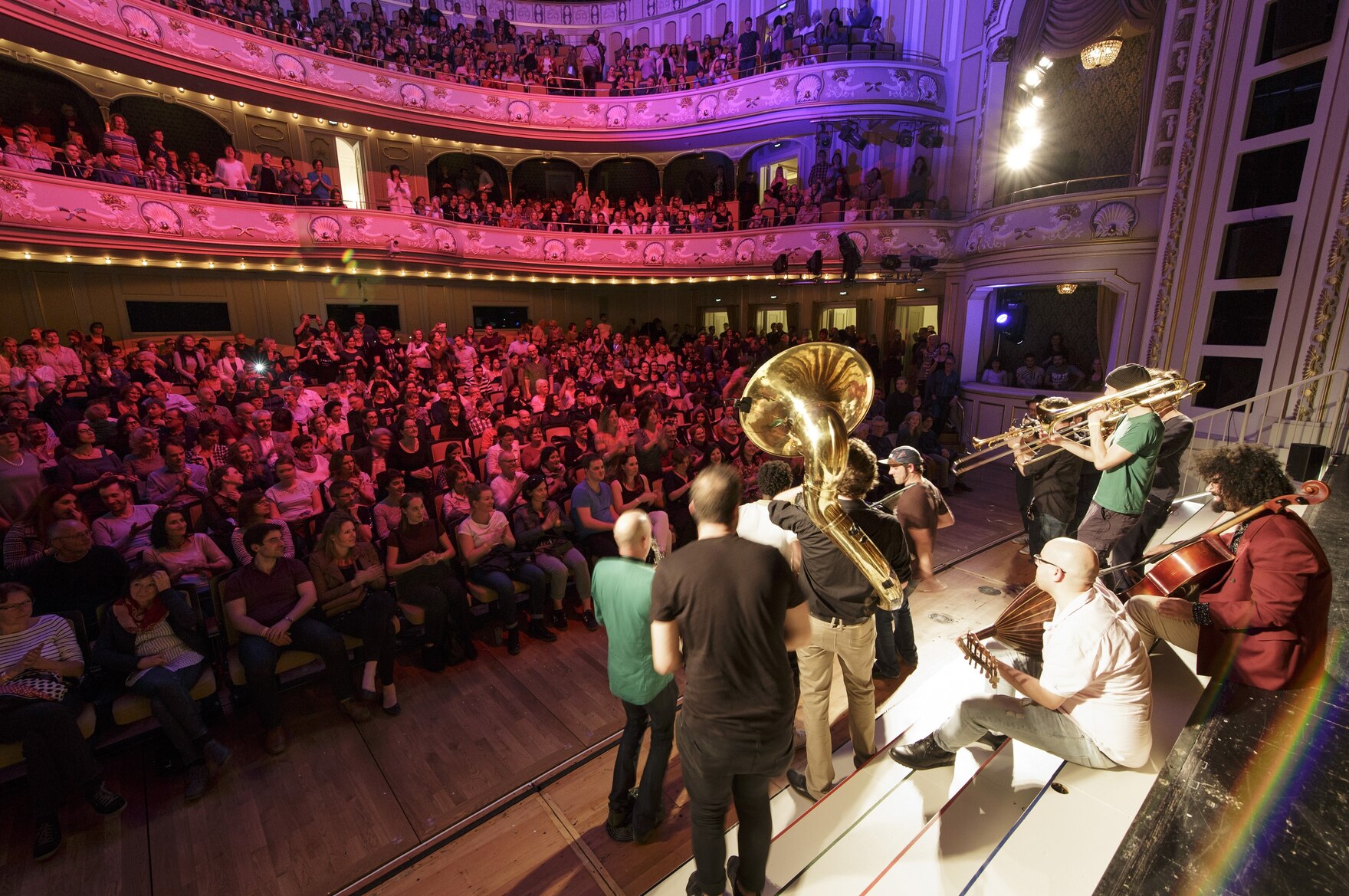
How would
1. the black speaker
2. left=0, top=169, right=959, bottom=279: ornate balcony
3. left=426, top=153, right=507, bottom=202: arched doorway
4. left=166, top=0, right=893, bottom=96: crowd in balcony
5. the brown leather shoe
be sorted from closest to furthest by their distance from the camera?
the brown leather shoe → the black speaker → left=0, top=169, right=959, bottom=279: ornate balcony → left=166, top=0, right=893, bottom=96: crowd in balcony → left=426, top=153, right=507, bottom=202: arched doorway

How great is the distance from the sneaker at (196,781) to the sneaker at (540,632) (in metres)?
1.82

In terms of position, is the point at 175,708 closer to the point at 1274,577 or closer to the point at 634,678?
the point at 634,678

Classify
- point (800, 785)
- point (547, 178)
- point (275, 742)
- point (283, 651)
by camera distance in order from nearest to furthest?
point (800, 785)
point (275, 742)
point (283, 651)
point (547, 178)

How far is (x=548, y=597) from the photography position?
4.23m

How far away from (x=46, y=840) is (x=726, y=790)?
9.71 ft

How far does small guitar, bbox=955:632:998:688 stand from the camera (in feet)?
6.74

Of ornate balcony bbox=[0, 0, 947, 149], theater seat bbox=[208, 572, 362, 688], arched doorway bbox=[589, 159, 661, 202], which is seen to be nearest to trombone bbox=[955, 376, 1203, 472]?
theater seat bbox=[208, 572, 362, 688]

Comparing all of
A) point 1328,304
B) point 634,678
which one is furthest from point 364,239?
point 1328,304

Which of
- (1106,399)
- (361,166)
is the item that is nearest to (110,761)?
(1106,399)

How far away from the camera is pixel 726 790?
5.83 feet

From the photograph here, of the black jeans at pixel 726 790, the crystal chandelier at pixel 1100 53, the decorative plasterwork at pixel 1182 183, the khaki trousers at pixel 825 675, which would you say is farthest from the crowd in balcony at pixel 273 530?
the crystal chandelier at pixel 1100 53

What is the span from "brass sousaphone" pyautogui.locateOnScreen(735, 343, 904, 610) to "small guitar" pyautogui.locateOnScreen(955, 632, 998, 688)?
0.85ft

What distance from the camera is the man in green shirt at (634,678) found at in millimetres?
2090

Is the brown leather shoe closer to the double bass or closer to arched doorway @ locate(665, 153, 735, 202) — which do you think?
the double bass
